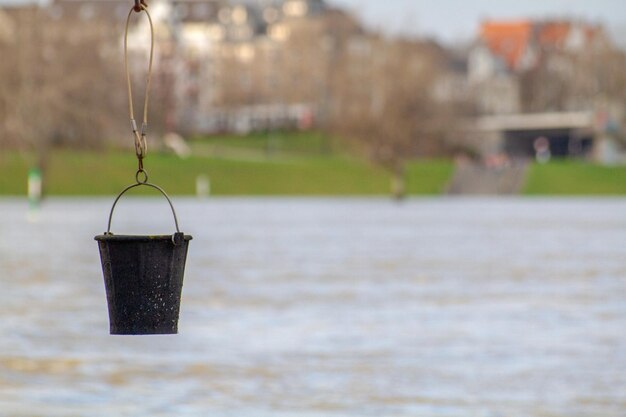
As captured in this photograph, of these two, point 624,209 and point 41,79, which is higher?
point 41,79

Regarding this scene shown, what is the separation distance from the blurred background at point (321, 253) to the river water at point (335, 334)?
0.06 metres

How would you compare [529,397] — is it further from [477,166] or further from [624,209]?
[477,166]

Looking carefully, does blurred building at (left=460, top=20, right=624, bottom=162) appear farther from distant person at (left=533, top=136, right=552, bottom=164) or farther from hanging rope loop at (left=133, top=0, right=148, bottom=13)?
hanging rope loop at (left=133, top=0, right=148, bottom=13)

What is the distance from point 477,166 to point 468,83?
85395mm

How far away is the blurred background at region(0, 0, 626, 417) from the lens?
15.6 m

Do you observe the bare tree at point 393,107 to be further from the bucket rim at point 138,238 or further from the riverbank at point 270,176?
the bucket rim at point 138,238

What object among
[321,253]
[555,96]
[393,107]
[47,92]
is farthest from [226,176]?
[555,96]

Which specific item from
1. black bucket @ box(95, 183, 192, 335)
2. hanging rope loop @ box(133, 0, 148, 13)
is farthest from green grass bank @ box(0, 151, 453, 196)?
hanging rope loop @ box(133, 0, 148, 13)

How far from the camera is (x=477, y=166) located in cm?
10531

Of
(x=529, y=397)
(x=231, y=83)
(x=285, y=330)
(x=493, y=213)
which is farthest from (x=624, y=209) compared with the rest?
(x=231, y=83)

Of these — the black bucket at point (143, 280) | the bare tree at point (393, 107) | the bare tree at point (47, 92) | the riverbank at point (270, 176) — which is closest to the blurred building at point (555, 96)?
the bare tree at point (393, 107)

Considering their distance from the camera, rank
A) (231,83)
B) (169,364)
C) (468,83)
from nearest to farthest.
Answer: (169,364)
(231,83)
(468,83)

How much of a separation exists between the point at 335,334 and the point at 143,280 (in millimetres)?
11322

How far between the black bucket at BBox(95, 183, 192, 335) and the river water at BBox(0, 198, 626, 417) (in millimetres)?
4798
